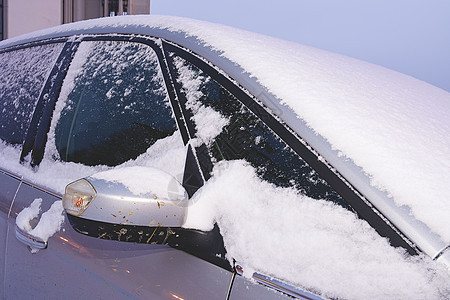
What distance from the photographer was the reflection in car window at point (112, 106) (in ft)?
3.90

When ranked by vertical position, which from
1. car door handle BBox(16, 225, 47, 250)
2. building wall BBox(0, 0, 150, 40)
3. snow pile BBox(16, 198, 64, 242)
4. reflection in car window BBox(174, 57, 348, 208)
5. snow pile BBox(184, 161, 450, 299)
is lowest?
car door handle BBox(16, 225, 47, 250)

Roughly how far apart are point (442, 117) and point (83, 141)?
3.81ft

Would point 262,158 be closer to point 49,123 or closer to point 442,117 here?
point 442,117

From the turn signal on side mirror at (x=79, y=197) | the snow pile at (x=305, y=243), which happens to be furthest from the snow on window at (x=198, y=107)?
the turn signal on side mirror at (x=79, y=197)

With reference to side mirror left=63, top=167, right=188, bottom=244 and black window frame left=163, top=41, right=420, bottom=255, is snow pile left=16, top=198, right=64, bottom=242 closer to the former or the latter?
side mirror left=63, top=167, right=188, bottom=244

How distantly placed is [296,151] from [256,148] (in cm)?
11

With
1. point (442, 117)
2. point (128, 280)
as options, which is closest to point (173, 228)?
point (128, 280)

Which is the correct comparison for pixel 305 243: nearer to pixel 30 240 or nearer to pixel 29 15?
pixel 30 240

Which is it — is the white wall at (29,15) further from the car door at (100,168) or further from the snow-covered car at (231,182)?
the snow-covered car at (231,182)

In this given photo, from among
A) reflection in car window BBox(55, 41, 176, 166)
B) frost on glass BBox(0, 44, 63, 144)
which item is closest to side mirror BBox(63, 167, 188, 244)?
reflection in car window BBox(55, 41, 176, 166)

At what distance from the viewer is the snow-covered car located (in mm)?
776

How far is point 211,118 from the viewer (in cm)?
106

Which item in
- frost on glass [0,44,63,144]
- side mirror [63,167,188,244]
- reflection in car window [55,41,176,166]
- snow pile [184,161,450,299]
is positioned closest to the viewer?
snow pile [184,161,450,299]

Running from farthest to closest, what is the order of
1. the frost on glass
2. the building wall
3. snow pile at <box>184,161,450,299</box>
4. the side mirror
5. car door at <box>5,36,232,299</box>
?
the building wall < the frost on glass < car door at <box>5,36,232,299</box> < the side mirror < snow pile at <box>184,161,450,299</box>
